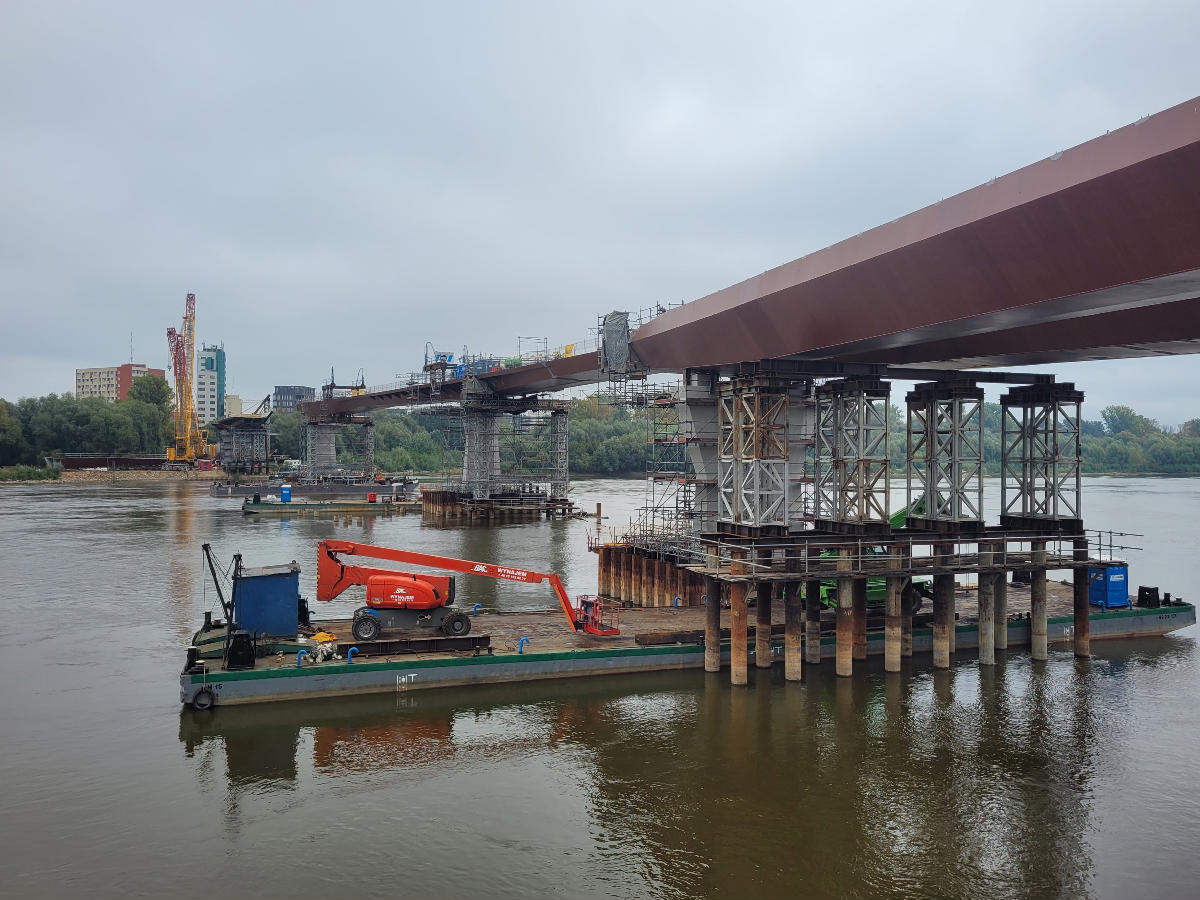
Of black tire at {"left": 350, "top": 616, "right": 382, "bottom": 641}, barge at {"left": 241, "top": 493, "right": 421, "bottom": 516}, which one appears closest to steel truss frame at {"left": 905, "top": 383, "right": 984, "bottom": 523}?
black tire at {"left": 350, "top": 616, "right": 382, "bottom": 641}

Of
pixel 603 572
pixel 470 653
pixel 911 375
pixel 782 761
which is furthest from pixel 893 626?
pixel 603 572

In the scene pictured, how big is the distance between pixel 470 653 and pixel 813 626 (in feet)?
41.7

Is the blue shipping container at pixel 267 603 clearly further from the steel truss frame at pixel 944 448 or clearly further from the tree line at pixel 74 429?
the tree line at pixel 74 429

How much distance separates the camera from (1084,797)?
2023 centimetres

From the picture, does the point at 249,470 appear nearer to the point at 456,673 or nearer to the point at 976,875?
the point at 456,673

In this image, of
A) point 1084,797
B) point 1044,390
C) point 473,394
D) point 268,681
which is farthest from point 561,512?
point 1084,797

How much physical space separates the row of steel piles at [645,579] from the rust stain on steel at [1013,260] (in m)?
11.3

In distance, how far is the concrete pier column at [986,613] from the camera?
102ft

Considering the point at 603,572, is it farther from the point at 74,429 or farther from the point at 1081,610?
the point at 74,429

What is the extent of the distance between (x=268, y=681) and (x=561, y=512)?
68383 mm

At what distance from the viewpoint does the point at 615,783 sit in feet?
68.0

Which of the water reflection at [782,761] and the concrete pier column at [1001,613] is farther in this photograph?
the concrete pier column at [1001,613]

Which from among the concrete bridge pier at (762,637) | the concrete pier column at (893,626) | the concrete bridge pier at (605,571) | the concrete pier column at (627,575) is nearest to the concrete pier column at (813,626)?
the concrete bridge pier at (762,637)

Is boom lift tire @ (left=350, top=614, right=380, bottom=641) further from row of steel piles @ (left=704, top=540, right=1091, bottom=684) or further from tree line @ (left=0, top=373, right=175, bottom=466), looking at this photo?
tree line @ (left=0, top=373, right=175, bottom=466)
